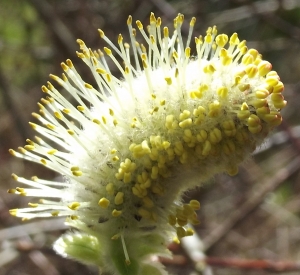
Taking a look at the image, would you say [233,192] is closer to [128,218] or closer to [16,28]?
[16,28]

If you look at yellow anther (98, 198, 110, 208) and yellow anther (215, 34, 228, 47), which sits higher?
yellow anther (215, 34, 228, 47)

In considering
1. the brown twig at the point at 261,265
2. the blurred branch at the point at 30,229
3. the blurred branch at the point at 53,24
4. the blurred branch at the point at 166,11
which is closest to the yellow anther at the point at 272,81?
Answer: the brown twig at the point at 261,265

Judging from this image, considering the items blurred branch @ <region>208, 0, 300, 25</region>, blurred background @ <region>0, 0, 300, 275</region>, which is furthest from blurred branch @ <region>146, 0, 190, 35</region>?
blurred branch @ <region>208, 0, 300, 25</region>

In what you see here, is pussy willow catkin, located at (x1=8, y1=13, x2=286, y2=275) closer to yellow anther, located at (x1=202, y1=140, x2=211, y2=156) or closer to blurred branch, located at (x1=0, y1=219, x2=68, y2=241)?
yellow anther, located at (x1=202, y1=140, x2=211, y2=156)

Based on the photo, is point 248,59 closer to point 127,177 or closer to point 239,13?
point 127,177

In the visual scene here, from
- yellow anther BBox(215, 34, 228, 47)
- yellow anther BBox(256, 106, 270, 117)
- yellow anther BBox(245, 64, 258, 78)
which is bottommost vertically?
yellow anther BBox(256, 106, 270, 117)

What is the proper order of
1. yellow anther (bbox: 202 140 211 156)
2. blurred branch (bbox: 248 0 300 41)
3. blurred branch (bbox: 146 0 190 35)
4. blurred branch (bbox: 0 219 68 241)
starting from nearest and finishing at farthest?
yellow anther (bbox: 202 140 211 156) < blurred branch (bbox: 0 219 68 241) < blurred branch (bbox: 146 0 190 35) < blurred branch (bbox: 248 0 300 41)

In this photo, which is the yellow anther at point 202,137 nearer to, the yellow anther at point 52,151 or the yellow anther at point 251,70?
the yellow anther at point 251,70
